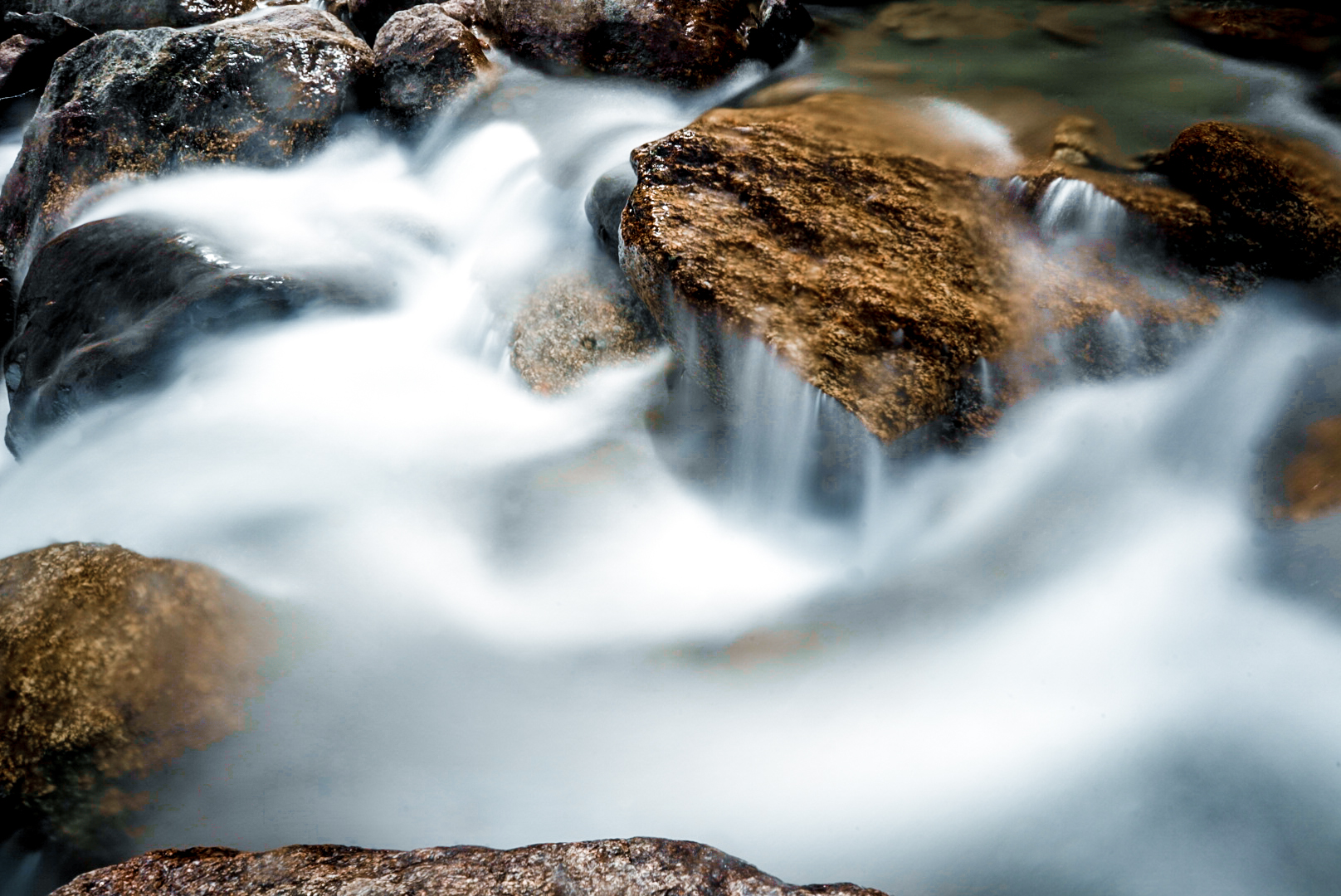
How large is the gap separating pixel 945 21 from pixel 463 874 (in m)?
6.92

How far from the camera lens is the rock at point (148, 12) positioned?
838 centimetres

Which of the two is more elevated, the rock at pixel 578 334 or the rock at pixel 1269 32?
the rock at pixel 1269 32

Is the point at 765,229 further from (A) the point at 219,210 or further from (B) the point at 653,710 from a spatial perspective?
(A) the point at 219,210

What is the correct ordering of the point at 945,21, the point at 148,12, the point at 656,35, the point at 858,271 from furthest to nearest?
the point at 148,12 → the point at 945,21 → the point at 656,35 → the point at 858,271

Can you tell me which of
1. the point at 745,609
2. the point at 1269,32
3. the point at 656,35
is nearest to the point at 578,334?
the point at 745,609

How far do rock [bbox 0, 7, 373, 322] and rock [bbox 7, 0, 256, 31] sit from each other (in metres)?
3.31

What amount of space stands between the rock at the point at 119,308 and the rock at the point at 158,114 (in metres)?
0.88

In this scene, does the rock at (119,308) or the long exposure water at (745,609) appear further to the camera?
the rock at (119,308)

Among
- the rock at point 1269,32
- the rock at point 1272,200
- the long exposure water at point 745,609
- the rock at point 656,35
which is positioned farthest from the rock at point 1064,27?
the rock at point 1272,200

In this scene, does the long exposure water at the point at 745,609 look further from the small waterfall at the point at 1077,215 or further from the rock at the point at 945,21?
the rock at the point at 945,21

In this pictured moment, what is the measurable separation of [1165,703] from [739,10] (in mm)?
5667

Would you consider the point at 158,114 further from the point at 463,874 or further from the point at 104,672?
the point at 463,874

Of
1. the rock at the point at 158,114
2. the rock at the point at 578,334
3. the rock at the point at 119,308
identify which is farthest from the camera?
the rock at the point at 158,114

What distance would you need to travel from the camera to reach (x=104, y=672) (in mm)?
2744
